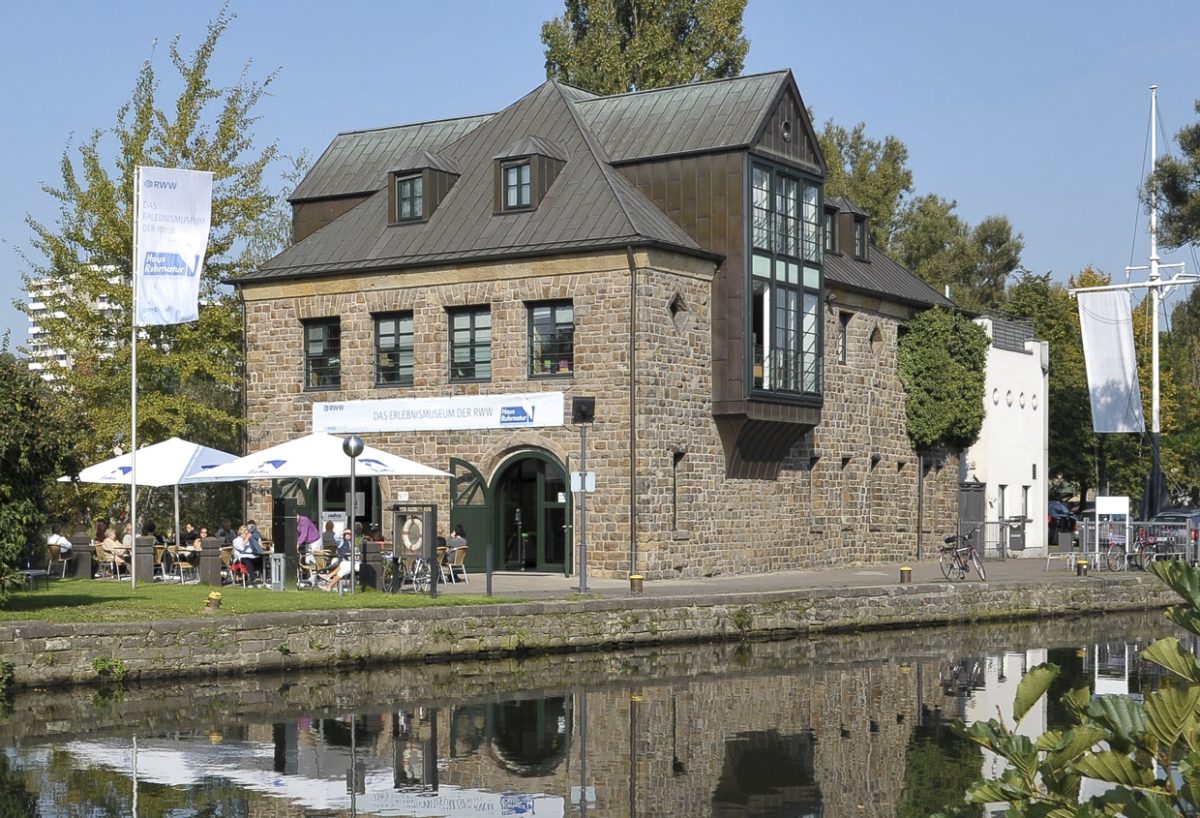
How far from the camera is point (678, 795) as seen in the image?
1239 cm

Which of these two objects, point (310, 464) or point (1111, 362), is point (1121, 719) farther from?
point (1111, 362)

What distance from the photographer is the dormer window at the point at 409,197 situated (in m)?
34.3

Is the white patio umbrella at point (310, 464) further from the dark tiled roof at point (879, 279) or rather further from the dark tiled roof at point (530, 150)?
the dark tiled roof at point (879, 279)

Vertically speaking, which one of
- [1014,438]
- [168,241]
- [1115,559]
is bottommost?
[1115,559]

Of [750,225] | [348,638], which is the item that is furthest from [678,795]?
[750,225]

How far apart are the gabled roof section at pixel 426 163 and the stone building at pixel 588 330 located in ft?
0.24

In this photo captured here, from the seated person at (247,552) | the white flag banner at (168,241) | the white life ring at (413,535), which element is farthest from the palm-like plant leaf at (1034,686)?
the seated person at (247,552)

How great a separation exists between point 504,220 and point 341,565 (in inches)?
377

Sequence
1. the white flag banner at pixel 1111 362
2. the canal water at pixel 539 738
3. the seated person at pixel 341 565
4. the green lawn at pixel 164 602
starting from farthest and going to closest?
the white flag banner at pixel 1111 362 < the seated person at pixel 341 565 < the green lawn at pixel 164 602 < the canal water at pixel 539 738

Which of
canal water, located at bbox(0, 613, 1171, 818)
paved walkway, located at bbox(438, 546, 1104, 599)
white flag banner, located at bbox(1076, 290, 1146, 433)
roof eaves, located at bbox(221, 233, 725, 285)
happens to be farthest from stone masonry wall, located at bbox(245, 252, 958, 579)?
canal water, located at bbox(0, 613, 1171, 818)

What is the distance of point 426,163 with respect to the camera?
113ft

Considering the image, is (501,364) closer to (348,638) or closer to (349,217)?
(349,217)

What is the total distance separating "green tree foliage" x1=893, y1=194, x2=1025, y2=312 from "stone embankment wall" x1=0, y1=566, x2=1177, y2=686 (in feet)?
131

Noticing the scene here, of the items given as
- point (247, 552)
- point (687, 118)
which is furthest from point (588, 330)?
point (247, 552)
